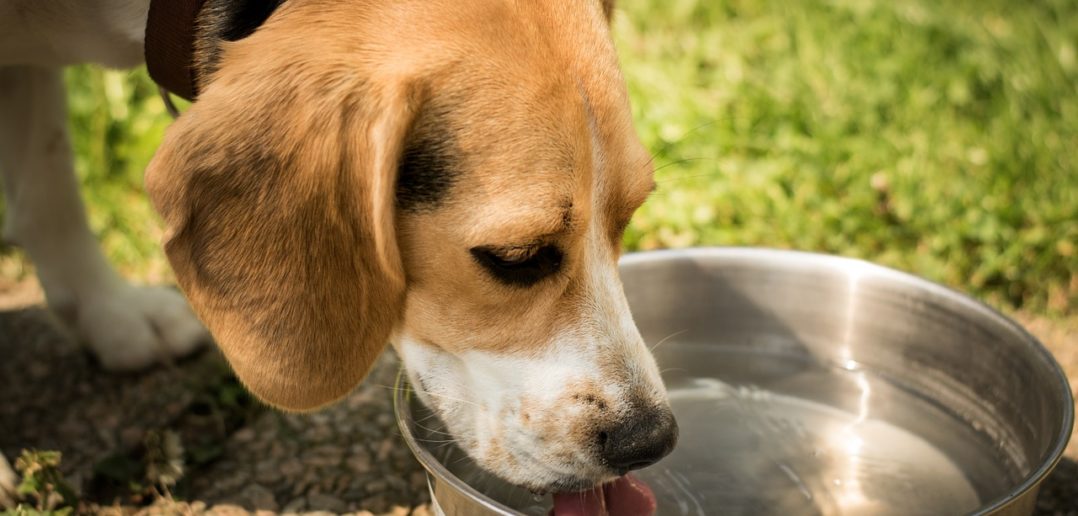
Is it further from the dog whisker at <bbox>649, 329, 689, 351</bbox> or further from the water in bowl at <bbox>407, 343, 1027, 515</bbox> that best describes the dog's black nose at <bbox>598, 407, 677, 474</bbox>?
the dog whisker at <bbox>649, 329, 689, 351</bbox>

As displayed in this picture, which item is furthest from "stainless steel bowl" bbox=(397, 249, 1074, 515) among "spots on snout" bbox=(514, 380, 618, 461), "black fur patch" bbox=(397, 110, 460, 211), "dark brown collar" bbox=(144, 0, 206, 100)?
"dark brown collar" bbox=(144, 0, 206, 100)

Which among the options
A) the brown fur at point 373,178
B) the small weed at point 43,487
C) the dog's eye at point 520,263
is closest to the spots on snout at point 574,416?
the brown fur at point 373,178

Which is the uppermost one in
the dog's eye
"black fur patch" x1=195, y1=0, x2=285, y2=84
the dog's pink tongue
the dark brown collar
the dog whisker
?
"black fur patch" x1=195, y1=0, x2=285, y2=84

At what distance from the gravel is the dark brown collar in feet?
3.89

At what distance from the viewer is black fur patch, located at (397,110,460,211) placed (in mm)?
2406

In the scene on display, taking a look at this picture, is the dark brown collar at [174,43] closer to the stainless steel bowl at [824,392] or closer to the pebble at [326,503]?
the stainless steel bowl at [824,392]

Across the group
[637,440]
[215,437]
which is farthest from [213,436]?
[637,440]

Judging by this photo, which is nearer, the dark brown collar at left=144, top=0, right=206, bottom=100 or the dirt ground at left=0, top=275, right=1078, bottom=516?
the dark brown collar at left=144, top=0, right=206, bottom=100

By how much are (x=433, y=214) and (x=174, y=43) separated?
0.77 m

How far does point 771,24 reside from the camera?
6.12 m

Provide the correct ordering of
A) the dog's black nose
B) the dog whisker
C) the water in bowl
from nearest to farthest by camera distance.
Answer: the dog's black nose < the water in bowl < the dog whisker

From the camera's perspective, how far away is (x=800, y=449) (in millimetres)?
3256

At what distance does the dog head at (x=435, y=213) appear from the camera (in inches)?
91.6

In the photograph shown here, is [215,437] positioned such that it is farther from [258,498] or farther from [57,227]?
[57,227]
